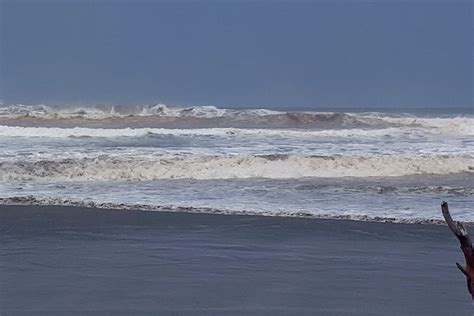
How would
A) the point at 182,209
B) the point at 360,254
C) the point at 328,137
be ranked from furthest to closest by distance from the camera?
the point at 328,137
the point at 182,209
the point at 360,254

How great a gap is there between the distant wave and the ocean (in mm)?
1802

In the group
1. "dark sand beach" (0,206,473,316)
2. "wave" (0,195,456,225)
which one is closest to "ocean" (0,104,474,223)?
"wave" (0,195,456,225)

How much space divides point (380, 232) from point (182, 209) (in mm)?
2120

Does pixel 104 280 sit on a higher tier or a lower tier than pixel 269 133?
lower

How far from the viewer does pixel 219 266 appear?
17.9 feet

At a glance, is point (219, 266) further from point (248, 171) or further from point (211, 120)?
point (211, 120)

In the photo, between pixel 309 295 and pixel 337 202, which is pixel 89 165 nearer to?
pixel 337 202

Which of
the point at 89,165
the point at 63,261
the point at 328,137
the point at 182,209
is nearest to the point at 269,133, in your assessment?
the point at 328,137

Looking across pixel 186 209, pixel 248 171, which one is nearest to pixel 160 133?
pixel 248 171

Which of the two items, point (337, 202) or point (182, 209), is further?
point (337, 202)

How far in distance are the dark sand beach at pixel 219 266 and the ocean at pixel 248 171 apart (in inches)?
28.5

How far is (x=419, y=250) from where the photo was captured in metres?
6.12

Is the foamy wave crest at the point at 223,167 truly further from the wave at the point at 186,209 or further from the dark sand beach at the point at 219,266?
the dark sand beach at the point at 219,266

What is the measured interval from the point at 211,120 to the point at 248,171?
463 inches
